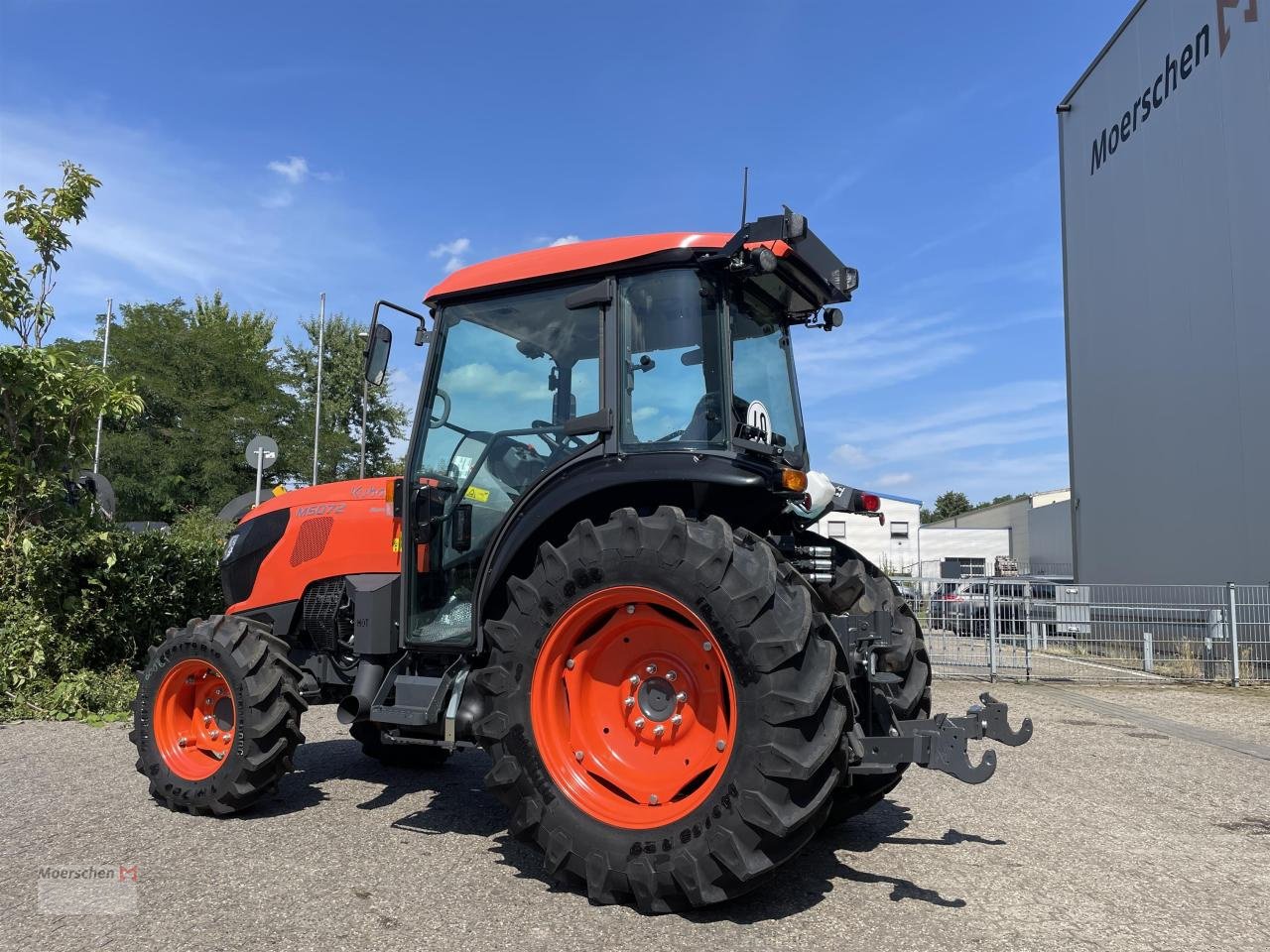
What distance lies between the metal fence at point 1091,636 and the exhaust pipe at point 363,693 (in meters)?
8.38

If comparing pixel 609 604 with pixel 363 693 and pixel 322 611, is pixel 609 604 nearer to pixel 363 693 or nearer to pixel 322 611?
pixel 363 693

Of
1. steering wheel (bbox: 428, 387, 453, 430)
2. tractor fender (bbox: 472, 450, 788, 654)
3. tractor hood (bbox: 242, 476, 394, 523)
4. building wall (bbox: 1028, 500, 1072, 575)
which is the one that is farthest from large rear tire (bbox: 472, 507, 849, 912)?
building wall (bbox: 1028, 500, 1072, 575)

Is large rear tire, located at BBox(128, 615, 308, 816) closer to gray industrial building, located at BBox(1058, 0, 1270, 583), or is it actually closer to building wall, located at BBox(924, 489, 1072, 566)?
gray industrial building, located at BBox(1058, 0, 1270, 583)

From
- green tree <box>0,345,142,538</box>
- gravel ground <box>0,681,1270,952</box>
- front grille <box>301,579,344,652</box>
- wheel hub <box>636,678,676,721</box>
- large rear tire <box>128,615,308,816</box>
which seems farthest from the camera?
green tree <box>0,345,142,538</box>

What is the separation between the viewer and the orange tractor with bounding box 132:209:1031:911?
3.13m

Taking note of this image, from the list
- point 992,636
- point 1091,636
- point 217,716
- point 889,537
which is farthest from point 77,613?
point 889,537

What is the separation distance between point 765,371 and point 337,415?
30.5m

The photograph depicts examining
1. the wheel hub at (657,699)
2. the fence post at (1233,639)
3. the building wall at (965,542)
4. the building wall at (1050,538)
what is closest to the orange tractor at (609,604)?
the wheel hub at (657,699)

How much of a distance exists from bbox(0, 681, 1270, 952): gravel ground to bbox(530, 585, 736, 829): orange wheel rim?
419 mm

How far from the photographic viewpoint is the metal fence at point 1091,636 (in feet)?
36.9

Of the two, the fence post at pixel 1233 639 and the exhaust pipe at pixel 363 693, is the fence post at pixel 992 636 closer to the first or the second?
the fence post at pixel 1233 639

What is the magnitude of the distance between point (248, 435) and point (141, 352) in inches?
158

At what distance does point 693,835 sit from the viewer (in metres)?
3.10

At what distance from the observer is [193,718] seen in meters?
4.67
